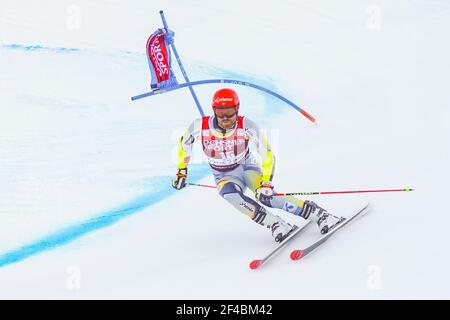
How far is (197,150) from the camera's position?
351 cm

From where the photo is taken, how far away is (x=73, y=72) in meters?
4.93

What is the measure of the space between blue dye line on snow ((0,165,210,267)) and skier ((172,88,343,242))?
0.88 meters

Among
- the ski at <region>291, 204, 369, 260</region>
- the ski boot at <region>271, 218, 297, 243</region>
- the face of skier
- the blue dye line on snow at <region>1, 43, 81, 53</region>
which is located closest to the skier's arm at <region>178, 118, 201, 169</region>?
the face of skier

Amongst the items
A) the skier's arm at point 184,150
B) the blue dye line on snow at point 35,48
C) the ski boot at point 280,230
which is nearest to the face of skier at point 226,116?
the skier's arm at point 184,150

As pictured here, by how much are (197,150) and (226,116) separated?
983 mm

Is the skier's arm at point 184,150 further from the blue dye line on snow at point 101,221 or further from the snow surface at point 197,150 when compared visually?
the blue dye line on snow at point 101,221

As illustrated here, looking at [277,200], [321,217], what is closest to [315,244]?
[321,217]

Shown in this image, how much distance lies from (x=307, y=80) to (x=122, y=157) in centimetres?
137

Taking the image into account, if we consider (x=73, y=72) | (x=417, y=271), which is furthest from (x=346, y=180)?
(x=73, y=72)

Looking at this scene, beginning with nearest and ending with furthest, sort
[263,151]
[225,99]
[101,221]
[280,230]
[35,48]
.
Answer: [225,99] → [263,151] → [280,230] → [101,221] → [35,48]

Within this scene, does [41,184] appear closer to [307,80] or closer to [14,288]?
[14,288]

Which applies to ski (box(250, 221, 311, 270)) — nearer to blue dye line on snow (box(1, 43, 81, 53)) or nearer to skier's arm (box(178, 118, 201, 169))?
skier's arm (box(178, 118, 201, 169))

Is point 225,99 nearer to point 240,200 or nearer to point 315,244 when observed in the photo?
point 240,200

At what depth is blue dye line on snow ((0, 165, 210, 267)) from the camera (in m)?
3.34
